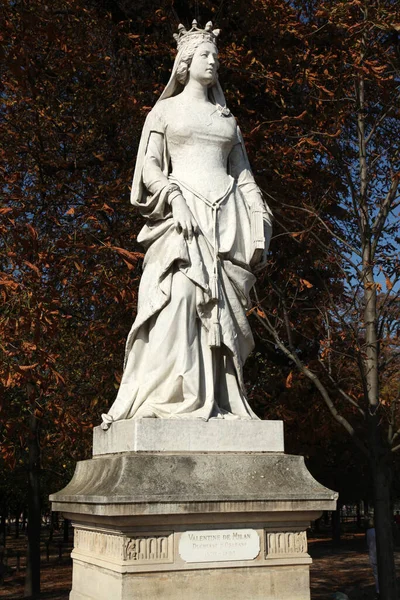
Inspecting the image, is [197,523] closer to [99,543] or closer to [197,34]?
[99,543]

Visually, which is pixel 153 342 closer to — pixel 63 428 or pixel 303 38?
pixel 63 428

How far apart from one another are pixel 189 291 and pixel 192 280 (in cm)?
8

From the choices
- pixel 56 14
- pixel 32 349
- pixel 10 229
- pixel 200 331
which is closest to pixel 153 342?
pixel 200 331

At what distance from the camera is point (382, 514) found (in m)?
9.66

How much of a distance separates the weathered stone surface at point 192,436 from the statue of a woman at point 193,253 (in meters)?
0.11

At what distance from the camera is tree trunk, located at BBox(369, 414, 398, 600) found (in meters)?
9.60

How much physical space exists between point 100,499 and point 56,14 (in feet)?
31.1

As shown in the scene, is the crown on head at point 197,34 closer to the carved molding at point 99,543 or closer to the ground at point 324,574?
the carved molding at point 99,543

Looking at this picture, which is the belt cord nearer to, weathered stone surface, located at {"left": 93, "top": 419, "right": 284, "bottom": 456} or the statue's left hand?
the statue's left hand

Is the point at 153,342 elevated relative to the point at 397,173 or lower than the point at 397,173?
lower

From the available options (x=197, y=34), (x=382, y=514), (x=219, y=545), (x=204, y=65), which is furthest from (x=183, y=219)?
(x=382, y=514)

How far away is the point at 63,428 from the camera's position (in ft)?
37.7

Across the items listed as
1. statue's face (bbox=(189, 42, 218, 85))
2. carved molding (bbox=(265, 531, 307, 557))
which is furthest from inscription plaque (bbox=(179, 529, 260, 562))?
statue's face (bbox=(189, 42, 218, 85))

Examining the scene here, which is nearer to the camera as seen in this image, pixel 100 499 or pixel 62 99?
pixel 100 499
